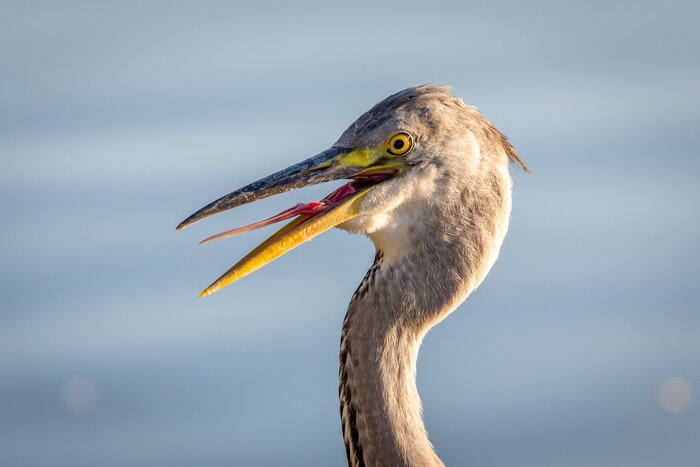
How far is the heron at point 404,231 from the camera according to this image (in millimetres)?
3678

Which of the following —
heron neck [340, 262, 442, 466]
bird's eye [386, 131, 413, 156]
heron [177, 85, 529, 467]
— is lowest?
heron neck [340, 262, 442, 466]

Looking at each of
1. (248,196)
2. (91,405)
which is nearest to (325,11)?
(91,405)

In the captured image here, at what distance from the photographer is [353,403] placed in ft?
12.4

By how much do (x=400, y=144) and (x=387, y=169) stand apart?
0.35 ft

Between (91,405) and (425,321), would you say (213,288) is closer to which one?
(425,321)

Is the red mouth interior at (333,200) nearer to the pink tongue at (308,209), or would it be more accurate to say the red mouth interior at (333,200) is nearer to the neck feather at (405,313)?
the pink tongue at (308,209)

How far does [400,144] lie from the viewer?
12.1 feet

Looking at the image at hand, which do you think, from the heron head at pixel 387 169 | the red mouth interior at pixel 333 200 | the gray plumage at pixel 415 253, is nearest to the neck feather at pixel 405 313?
the gray plumage at pixel 415 253

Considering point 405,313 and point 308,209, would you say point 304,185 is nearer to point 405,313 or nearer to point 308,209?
point 308,209

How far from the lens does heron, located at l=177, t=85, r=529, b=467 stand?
3678 mm

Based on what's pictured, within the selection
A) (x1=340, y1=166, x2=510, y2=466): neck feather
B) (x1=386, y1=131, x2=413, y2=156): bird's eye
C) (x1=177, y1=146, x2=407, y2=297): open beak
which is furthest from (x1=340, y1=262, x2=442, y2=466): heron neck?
(x1=386, y1=131, x2=413, y2=156): bird's eye

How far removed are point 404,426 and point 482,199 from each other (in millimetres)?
851

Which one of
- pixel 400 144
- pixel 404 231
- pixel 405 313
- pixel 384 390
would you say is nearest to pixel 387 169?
pixel 400 144

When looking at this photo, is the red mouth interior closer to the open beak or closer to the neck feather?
the open beak
